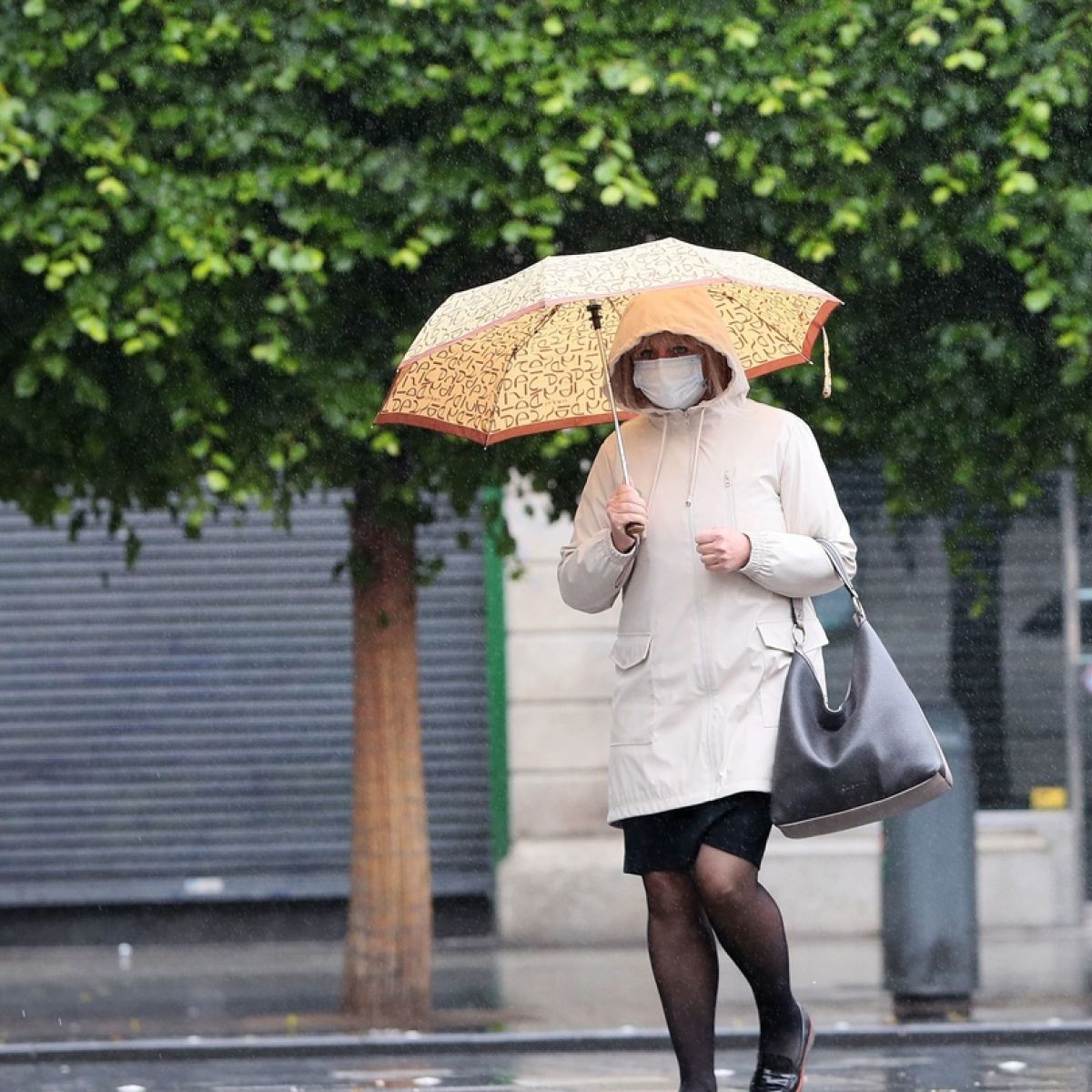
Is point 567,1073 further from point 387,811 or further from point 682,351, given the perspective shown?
point 682,351

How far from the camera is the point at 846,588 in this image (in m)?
4.48

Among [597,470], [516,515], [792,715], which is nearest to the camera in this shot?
[792,715]

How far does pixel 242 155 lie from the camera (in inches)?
271

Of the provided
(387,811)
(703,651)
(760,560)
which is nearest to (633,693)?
(703,651)

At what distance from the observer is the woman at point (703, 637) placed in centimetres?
435

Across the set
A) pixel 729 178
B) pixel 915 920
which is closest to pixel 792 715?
pixel 729 178

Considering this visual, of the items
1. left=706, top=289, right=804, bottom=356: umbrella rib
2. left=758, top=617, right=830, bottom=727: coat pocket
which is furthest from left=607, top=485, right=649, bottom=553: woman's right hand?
left=706, top=289, right=804, bottom=356: umbrella rib

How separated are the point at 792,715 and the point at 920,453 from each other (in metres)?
3.14

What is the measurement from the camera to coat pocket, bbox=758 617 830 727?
14.4 ft

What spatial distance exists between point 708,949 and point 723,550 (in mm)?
855

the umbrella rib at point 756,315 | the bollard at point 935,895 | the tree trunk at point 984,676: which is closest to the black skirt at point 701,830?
the umbrella rib at point 756,315

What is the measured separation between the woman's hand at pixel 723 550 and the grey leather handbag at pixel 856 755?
0.28m

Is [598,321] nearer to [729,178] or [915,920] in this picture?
[729,178]

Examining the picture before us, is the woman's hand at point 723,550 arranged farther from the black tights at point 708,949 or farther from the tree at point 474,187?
the tree at point 474,187
